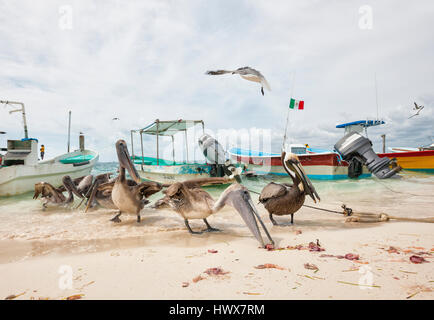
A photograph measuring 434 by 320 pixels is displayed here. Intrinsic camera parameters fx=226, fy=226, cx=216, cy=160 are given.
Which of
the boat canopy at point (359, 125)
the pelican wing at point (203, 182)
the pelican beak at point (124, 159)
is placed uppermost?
the boat canopy at point (359, 125)

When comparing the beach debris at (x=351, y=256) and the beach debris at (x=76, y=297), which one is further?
the beach debris at (x=351, y=256)

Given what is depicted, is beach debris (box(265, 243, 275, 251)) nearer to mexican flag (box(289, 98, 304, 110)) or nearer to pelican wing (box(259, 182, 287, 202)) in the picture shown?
pelican wing (box(259, 182, 287, 202))

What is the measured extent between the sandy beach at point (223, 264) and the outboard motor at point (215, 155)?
9.53 meters

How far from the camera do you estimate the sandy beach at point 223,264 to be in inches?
84.7

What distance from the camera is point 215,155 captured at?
1473 cm

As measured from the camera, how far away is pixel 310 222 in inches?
217

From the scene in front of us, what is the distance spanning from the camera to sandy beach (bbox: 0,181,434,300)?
7.06ft

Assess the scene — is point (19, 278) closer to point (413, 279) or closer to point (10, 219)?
point (413, 279)

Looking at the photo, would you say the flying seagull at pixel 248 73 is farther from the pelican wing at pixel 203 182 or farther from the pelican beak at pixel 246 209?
the pelican beak at pixel 246 209

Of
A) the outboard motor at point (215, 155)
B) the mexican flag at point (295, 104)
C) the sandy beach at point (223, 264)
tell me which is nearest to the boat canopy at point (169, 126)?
the outboard motor at point (215, 155)

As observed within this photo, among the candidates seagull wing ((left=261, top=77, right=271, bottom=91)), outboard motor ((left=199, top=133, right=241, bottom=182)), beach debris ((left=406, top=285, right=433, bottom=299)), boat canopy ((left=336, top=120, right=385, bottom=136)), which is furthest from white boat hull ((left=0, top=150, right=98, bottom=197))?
boat canopy ((left=336, top=120, right=385, bottom=136))

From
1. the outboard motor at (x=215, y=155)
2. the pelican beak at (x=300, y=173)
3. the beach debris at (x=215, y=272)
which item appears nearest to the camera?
the beach debris at (x=215, y=272)

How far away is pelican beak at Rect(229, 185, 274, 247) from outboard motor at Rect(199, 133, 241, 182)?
10618 millimetres
